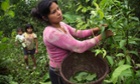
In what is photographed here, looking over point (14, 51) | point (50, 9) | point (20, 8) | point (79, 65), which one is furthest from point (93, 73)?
point (20, 8)

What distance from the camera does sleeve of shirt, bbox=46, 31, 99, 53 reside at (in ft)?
9.02

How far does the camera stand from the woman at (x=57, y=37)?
276cm

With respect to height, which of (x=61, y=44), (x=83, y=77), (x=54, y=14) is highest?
(x=54, y=14)

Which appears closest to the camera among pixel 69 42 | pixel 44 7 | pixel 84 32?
pixel 69 42

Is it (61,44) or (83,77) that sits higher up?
(61,44)

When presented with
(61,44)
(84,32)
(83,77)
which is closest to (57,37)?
(61,44)

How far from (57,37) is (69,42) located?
5.5 inches

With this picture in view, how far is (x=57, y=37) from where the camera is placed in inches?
110

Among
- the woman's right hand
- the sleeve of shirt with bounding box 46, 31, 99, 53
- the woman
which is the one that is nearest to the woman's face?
the woman

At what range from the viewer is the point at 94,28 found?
3.05m

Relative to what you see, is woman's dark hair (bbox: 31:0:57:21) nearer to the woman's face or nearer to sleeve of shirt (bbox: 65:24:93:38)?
the woman's face

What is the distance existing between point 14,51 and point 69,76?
22.2 feet

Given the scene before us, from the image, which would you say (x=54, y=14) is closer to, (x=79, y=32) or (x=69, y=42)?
(x=69, y=42)

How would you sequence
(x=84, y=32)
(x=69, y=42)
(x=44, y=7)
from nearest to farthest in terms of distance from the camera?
(x=69, y=42) < (x=44, y=7) < (x=84, y=32)
